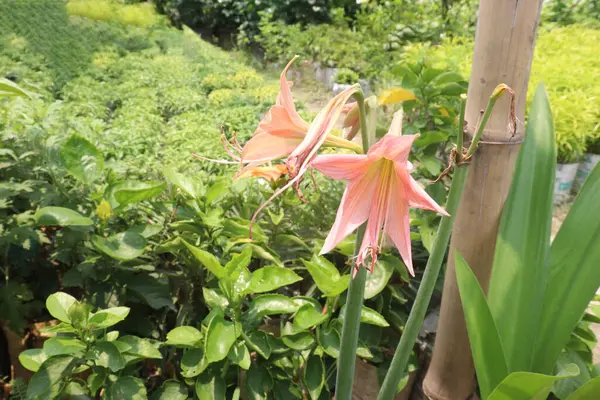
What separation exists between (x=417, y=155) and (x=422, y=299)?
0.75 m

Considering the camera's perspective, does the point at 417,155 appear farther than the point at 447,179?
No

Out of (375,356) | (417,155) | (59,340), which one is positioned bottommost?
(375,356)

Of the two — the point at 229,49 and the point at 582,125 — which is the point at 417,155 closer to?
the point at 582,125

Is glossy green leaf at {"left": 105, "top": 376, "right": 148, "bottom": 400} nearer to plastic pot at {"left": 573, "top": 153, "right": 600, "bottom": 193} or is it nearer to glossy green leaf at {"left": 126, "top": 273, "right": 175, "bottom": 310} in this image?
glossy green leaf at {"left": 126, "top": 273, "right": 175, "bottom": 310}

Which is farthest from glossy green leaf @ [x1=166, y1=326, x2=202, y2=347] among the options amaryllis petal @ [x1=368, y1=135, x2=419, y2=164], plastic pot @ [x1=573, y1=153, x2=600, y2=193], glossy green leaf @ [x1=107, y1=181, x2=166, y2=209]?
plastic pot @ [x1=573, y1=153, x2=600, y2=193]

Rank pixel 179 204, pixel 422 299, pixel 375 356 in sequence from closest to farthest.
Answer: pixel 422 299 < pixel 375 356 < pixel 179 204

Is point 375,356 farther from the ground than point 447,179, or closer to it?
closer to it

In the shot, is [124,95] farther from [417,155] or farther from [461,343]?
[461,343]

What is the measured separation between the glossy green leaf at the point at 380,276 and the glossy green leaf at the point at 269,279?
0.67 ft

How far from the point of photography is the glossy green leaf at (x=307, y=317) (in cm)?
112

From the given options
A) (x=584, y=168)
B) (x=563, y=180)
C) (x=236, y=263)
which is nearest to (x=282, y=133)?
(x=236, y=263)

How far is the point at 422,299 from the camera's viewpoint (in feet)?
2.98

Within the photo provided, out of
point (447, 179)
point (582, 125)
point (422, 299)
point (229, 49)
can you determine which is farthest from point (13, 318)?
point (229, 49)

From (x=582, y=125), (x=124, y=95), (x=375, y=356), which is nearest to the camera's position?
(x=375, y=356)
